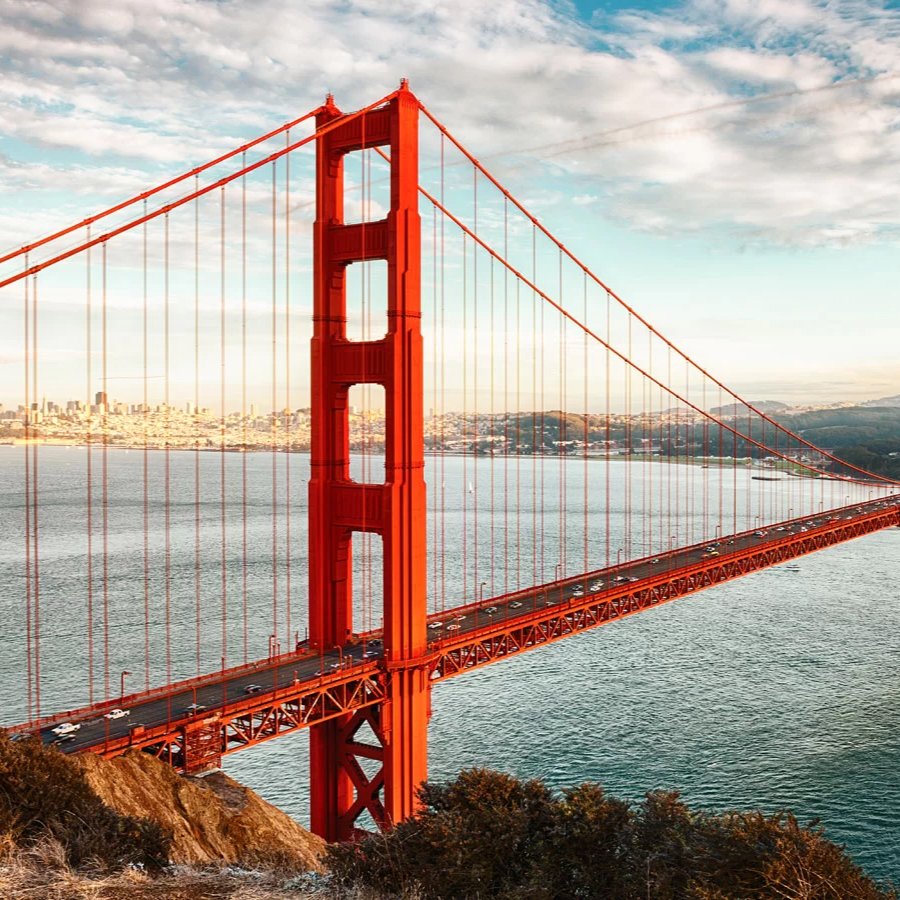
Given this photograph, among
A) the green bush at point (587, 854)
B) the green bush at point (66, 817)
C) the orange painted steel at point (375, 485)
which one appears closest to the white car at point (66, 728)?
the green bush at point (66, 817)

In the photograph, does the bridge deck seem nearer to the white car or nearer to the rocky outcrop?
the white car

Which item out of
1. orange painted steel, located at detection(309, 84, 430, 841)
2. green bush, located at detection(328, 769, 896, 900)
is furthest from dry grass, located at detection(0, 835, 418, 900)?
orange painted steel, located at detection(309, 84, 430, 841)

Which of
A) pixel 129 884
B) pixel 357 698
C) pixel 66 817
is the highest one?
pixel 129 884

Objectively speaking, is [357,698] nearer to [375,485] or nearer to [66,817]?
[375,485]

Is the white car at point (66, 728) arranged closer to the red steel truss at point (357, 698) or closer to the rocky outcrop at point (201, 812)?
the red steel truss at point (357, 698)

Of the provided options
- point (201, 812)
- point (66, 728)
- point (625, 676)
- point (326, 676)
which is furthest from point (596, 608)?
point (66, 728)

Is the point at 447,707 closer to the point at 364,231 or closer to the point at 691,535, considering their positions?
the point at 364,231
